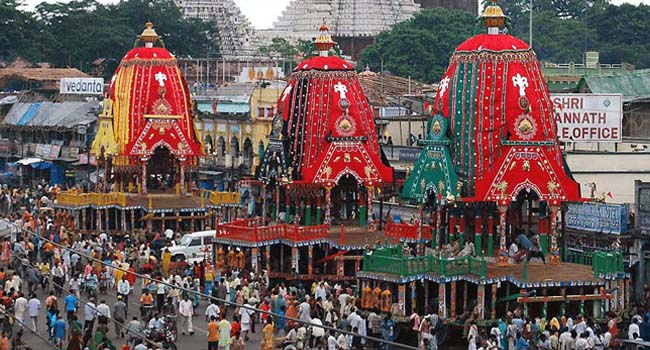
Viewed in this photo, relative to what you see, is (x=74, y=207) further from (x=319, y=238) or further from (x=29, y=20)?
(x=29, y=20)

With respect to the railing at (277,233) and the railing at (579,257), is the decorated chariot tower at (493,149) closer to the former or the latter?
the railing at (579,257)

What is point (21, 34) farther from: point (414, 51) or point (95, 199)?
point (95, 199)

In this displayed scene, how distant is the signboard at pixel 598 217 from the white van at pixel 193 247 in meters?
11.0

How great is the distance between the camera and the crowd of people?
106ft

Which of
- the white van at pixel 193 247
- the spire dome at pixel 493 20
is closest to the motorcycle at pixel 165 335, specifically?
the spire dome at pixel 493 20

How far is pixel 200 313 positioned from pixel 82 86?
42.8 m

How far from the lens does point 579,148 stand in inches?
2159

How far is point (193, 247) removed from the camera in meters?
47.6

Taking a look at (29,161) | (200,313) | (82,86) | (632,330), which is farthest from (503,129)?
(82,86)

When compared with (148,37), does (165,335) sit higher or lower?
lower

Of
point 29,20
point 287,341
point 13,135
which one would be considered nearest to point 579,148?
point 287,341

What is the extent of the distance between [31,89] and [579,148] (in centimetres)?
4118

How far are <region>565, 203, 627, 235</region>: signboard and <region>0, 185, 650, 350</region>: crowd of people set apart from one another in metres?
3.64

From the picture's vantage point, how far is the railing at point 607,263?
35.4m
